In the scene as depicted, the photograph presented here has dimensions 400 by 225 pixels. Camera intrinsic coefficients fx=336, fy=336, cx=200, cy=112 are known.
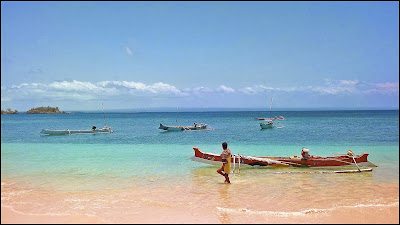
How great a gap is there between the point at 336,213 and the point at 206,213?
3.16 meters

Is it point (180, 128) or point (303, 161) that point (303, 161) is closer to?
point (303, 161)

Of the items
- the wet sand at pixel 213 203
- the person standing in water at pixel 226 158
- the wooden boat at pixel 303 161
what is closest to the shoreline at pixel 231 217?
the wet sand at pixel 213 203

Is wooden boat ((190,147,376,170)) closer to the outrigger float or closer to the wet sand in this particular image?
the outrigger float

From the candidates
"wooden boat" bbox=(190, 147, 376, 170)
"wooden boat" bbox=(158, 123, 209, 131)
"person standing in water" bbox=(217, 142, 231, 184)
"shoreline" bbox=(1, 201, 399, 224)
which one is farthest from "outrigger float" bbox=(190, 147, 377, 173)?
"wooden boat" bbox=(158, 123, 209, 131)

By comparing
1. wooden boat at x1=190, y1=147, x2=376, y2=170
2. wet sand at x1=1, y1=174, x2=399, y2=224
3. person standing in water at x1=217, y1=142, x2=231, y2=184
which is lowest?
wet sand at x1=1, y1=174, x2=399, y2=224

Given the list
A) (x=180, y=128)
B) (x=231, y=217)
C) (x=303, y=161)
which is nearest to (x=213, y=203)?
(x=231, y=217)

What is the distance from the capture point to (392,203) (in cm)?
906

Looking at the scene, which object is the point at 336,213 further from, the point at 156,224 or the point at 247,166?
the point at 247,166

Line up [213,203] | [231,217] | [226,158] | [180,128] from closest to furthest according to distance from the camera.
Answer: [231,217]
[213,203]
[226,158]
[180,128]

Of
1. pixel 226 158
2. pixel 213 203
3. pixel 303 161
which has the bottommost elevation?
pixel 213 203

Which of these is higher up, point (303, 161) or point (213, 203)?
A: point (303, 161)

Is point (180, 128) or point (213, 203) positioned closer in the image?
point (213, 203)

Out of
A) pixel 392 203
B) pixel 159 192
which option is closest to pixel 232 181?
pixel 159 192

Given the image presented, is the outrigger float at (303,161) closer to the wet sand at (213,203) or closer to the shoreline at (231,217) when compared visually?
the wet sand at (213,203)
